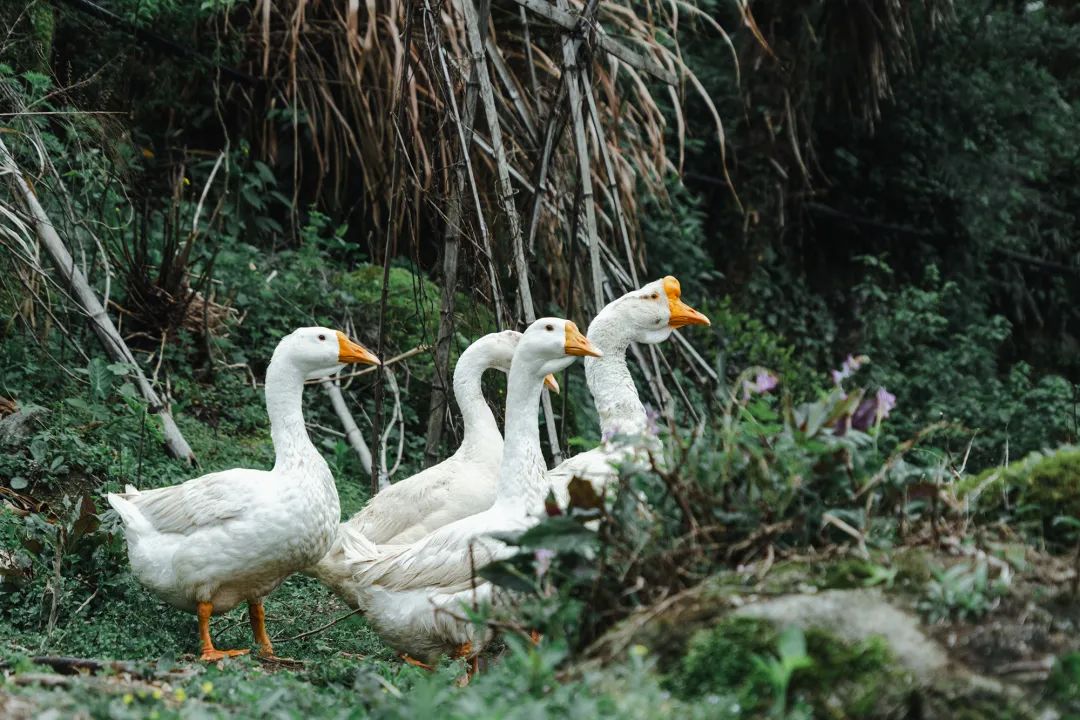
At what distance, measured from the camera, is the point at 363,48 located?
29.2ft

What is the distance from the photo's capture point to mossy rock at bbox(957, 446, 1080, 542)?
3.61 meters

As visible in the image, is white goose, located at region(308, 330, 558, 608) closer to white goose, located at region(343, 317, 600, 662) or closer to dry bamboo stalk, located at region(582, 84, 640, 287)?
white goose, located at region(343, 317, 600, 662)

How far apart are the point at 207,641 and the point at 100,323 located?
8.95 ft

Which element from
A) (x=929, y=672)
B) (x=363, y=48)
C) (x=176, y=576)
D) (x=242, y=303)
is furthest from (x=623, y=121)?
(x=929, y=672)

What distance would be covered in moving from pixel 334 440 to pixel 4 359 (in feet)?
6.90

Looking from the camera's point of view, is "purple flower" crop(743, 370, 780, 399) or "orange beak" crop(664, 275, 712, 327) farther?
"orange beak" crop(664, 275, 712, 327)

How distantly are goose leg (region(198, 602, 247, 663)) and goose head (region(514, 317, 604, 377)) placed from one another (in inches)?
62.7

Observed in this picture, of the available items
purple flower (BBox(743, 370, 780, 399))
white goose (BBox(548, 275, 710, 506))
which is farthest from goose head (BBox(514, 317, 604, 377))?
purple flower (BBox(743, 370, 780, 399))

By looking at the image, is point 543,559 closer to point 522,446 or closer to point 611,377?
point 522,446

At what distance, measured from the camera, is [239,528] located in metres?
5.14

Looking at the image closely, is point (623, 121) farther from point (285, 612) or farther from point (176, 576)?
point (176, 576)

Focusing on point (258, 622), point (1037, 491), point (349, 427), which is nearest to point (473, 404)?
point (258, 622)

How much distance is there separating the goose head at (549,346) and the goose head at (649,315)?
75 centimetres

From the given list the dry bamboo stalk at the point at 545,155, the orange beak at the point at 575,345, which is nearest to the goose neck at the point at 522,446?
the orange beak at the point at 575,345
